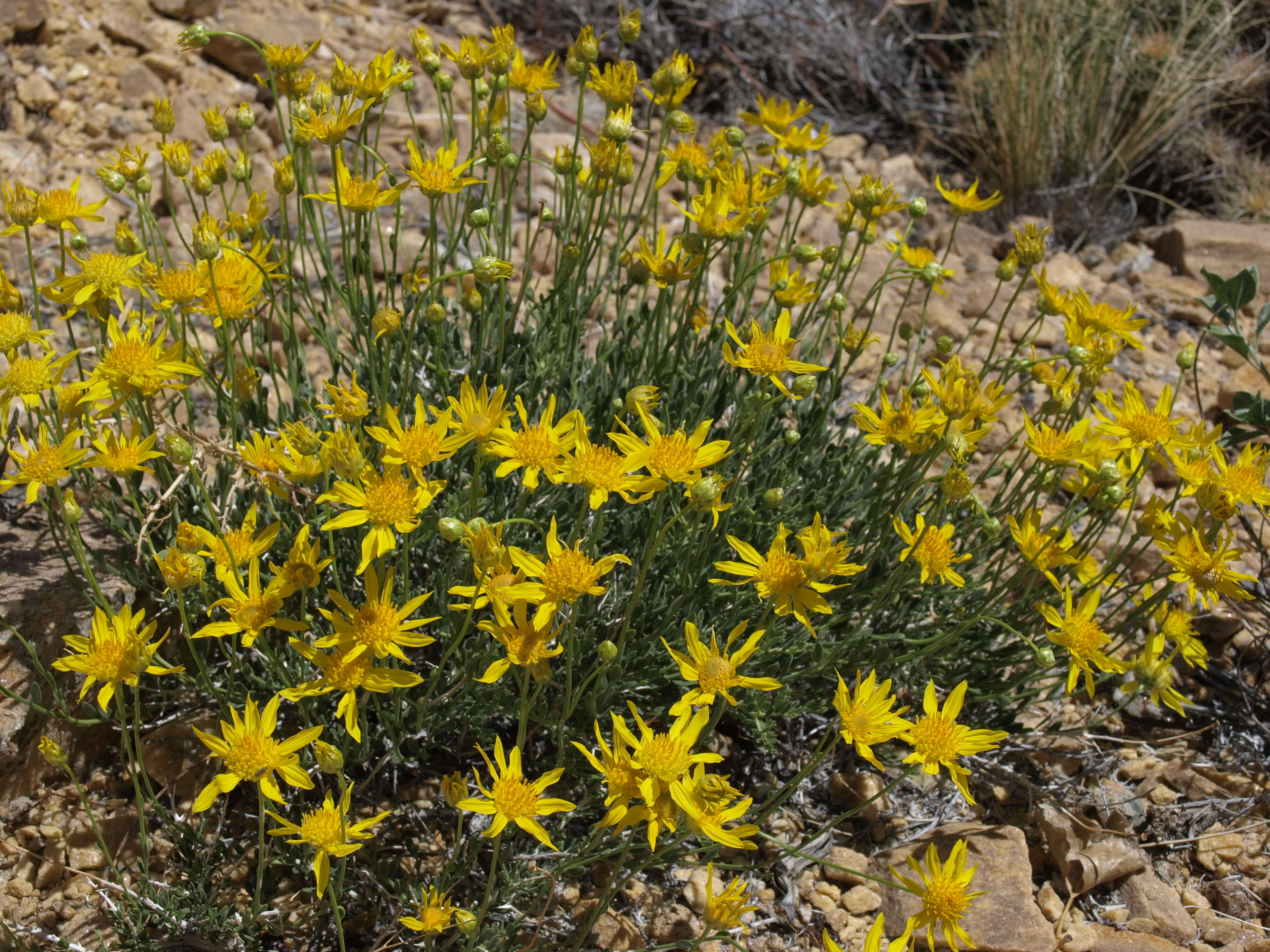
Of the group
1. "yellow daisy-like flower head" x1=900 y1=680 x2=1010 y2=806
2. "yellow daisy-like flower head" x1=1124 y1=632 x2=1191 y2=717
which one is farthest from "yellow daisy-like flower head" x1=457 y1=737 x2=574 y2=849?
"yellow daisy-like flower head" x1=1124 y1=632 x2=1191 y2=717

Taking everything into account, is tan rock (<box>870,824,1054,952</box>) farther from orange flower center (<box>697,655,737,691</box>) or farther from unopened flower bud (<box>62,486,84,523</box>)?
unopened flower bud (<box>62,486,84,523</box>)

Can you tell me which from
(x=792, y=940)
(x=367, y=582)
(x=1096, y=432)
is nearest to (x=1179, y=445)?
(x=1096, y=432)

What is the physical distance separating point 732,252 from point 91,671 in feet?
Result: 8.16

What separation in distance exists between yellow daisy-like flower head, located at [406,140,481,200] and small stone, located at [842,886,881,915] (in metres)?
2.46

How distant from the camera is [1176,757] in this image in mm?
3715

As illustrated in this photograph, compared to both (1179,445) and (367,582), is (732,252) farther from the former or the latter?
(367,582)

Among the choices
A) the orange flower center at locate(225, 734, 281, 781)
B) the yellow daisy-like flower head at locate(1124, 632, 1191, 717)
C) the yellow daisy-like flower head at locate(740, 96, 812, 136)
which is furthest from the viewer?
the yellow daisy-like flower head at locate(740, 96, 812, 136)

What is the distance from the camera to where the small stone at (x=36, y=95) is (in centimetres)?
595

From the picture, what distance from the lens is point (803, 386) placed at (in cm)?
290

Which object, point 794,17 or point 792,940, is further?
point 794,17

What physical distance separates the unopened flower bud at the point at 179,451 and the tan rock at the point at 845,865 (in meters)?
2.25

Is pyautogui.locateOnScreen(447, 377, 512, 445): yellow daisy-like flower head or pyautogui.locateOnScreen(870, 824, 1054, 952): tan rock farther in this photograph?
A: pyautogui.locateOnScreen(870, 824, 1054, 952): tan rock

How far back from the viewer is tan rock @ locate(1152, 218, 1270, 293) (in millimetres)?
6035

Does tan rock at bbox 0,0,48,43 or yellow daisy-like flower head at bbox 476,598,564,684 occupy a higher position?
yellow daisy-like flower head at bbox 476,598,564,684
